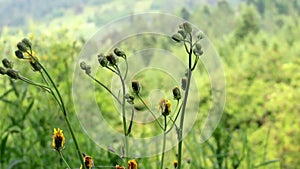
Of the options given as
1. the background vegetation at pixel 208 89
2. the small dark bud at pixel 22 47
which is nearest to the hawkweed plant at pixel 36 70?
the small dark bud at pixel 22 47

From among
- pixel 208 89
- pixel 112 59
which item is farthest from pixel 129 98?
pixel 208 89

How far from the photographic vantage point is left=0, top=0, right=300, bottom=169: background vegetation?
1476 millimetres

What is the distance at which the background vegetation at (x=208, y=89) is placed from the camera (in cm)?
148

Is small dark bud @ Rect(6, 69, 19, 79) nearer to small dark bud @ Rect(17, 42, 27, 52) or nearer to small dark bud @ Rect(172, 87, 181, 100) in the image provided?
small dark bud @ Rect(17, 42, 27, 52)

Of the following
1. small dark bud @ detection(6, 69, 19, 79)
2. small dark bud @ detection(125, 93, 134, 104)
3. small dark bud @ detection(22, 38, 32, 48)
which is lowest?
small dark bud @ detection(125, 93, 134, 104)

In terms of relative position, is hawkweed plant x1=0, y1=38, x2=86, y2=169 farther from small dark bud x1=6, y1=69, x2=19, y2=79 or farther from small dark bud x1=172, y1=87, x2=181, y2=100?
small dark bud x1=172, y1=87, x2=181, y2=100

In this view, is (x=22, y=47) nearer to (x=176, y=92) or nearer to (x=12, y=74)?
(x=12, y=74)

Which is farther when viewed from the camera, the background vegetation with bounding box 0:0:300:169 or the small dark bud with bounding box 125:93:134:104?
the background vegetation with bounding box 0:0:300:169

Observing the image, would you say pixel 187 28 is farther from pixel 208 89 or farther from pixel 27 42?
pixel 208 89

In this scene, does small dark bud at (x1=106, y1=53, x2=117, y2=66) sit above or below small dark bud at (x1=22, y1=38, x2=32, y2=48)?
below

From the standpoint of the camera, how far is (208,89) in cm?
209

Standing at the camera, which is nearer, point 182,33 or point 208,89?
point 182,33

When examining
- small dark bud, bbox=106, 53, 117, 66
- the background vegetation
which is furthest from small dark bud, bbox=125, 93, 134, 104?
the background vegetation

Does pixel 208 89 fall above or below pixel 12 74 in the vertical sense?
above
